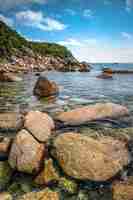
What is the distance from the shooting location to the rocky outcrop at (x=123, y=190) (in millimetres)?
4360

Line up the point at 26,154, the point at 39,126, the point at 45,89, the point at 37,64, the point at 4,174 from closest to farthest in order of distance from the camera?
the point at 4,174
the point at 26,154
the point at 39,126
the point at 45,89
the point at 37,64

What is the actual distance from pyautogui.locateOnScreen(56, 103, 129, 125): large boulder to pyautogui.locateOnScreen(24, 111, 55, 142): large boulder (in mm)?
1209

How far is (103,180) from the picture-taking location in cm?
487

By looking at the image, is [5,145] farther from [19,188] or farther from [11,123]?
[11,123]

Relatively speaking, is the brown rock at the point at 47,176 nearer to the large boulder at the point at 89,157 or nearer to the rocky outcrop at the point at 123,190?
the large boulder at the point at 89,157

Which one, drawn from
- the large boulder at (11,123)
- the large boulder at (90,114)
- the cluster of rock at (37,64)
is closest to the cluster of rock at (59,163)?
the large boulder at (11,123)

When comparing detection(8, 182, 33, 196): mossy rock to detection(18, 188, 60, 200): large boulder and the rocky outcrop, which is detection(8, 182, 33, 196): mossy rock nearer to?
detection(18, 188, 60, 200): large boulder

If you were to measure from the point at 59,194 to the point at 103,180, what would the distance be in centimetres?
107

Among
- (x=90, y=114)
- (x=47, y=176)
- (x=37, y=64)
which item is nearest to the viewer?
(x=47, y=176)

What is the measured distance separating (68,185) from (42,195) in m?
0.68

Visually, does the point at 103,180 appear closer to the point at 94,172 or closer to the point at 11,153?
the point at 94,172

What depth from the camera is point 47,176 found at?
5.07 m

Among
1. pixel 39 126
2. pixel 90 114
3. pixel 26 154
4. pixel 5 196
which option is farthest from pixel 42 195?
pixel 90 114

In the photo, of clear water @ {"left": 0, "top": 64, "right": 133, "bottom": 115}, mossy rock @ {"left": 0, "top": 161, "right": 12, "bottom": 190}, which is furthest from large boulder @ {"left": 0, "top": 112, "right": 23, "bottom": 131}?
clear water @ {"left": 0, "top": 64, "right": 133, "bottom": 115}
